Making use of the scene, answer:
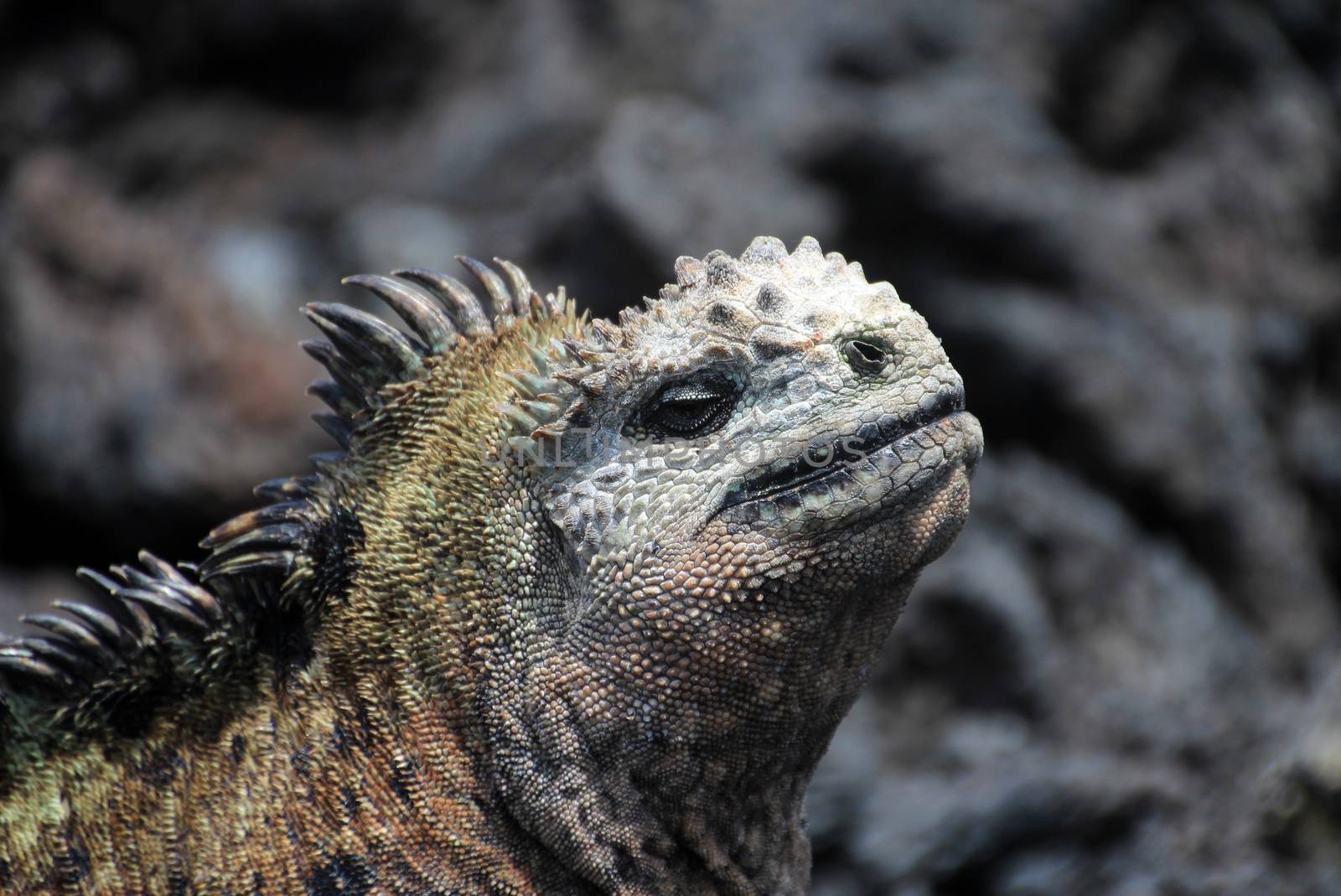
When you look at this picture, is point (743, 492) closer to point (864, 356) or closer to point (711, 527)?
point (711, 527)

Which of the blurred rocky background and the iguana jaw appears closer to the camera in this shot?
the iguana jaw

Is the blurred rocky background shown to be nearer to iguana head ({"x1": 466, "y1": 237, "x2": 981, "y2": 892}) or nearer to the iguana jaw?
iguana head ({"x1": 466, "y1": 237, "x2": 981, "y2": 892})

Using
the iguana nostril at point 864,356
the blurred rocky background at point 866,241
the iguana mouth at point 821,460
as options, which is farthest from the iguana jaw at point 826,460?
the blurred rocky background at point 866,241

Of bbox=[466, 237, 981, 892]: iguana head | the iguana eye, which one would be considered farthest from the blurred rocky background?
the iguana eye

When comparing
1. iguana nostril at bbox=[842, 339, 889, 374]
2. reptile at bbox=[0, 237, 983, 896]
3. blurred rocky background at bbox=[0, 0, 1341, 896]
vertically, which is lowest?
reptile at bbox=[0, 237, 983, 896]

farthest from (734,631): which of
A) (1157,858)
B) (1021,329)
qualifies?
(1021,329)

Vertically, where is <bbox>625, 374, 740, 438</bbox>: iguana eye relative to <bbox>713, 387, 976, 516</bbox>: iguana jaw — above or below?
above

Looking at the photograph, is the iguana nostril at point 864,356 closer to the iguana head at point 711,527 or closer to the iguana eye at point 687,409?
the iguana head at point 711,527
